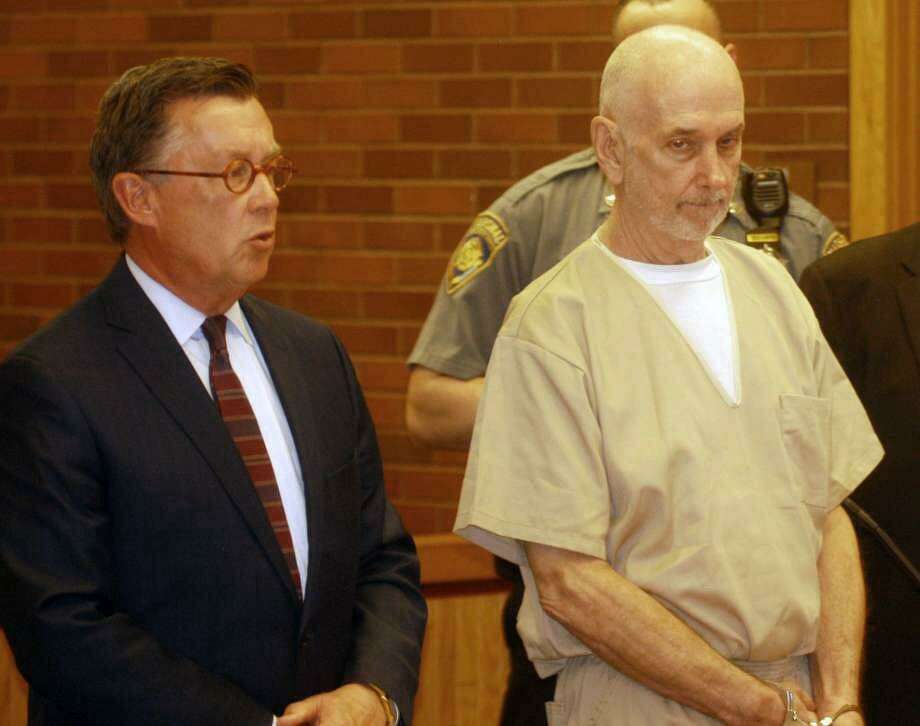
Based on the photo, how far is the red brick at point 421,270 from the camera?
3959 millimetres

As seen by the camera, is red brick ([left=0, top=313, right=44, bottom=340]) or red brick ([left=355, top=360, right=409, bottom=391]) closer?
red brick ([left=355, top=360, right=409, bottom=391])

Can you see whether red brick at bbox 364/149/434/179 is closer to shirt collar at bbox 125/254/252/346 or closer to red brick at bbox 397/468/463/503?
red brick at bbox 397/468/463/503

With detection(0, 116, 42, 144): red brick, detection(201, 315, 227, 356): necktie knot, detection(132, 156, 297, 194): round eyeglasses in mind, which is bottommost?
detection(201, 315, 227, 356): necktie knot

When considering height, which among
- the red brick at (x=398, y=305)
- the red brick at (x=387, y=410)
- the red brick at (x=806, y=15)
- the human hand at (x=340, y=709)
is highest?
the red brick at (x=806, y=15)

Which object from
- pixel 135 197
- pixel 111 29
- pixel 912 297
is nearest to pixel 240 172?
pixel 135 197

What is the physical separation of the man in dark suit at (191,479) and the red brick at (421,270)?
1.72 m

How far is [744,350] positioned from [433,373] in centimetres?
87

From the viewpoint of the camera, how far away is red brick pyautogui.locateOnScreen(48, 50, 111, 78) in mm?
4121

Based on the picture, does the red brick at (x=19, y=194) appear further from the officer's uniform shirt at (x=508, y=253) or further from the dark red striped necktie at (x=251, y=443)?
the dark red striped necktie at (x=251, y=443)

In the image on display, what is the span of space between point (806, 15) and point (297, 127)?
4.57 ft

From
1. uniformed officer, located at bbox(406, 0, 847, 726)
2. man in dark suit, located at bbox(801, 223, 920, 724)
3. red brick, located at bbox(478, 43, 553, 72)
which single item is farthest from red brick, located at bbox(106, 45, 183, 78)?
man in dark suit, located at bbox(801, 223, 920, 724)

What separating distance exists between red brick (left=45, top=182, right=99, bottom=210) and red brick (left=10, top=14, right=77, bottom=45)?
1.34 feet

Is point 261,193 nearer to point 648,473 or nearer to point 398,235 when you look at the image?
point 648,473

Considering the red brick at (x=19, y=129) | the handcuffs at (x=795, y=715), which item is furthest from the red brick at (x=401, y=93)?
the handcuffs at (x=795, y=715)
